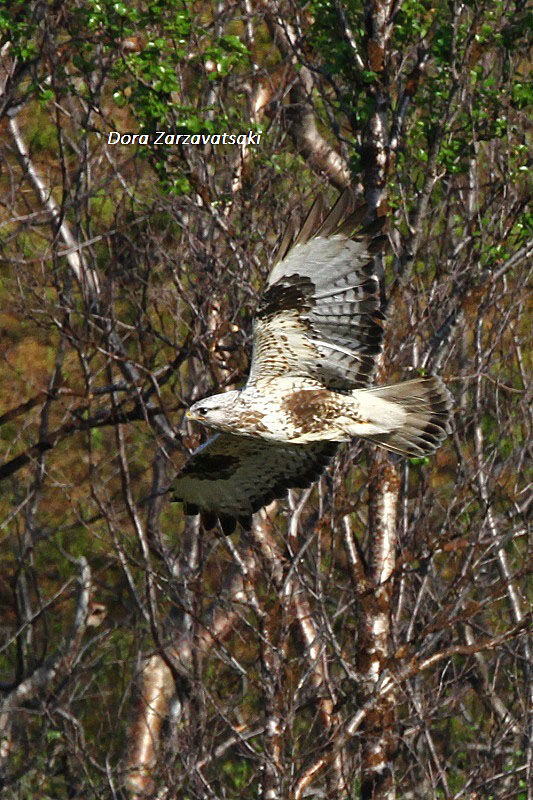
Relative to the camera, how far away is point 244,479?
8055mm

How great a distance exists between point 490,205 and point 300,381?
3.80 metres

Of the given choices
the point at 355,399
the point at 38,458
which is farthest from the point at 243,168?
the point at 355,399

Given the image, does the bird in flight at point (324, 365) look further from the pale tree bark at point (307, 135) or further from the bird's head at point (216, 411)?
the pale tree bark at point (307, 135)

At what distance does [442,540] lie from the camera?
916 cm

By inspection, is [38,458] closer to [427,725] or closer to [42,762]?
[42,762]

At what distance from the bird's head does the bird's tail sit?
994mm

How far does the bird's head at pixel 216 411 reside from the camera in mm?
6703

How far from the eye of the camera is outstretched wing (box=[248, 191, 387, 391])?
22.4ft

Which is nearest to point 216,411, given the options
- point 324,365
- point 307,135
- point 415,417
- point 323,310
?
point 324,365

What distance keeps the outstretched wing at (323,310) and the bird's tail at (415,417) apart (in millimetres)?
378

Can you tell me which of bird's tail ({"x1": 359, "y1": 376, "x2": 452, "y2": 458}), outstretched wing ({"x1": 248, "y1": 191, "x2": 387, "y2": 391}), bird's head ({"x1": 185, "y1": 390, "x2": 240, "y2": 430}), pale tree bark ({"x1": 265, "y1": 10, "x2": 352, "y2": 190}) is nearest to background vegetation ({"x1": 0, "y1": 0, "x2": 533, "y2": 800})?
pale tree bark ({"x1": 265, "y1": 10, "x2": 352, "y2": 190})

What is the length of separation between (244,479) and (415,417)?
1197 millimetres

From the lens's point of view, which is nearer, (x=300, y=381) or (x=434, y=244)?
(x=300, y=381)

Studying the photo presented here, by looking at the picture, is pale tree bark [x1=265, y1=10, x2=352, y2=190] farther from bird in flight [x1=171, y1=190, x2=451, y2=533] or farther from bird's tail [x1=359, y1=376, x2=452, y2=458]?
bird in flight [x1=171, y1=190, x2=451, y2=533]
